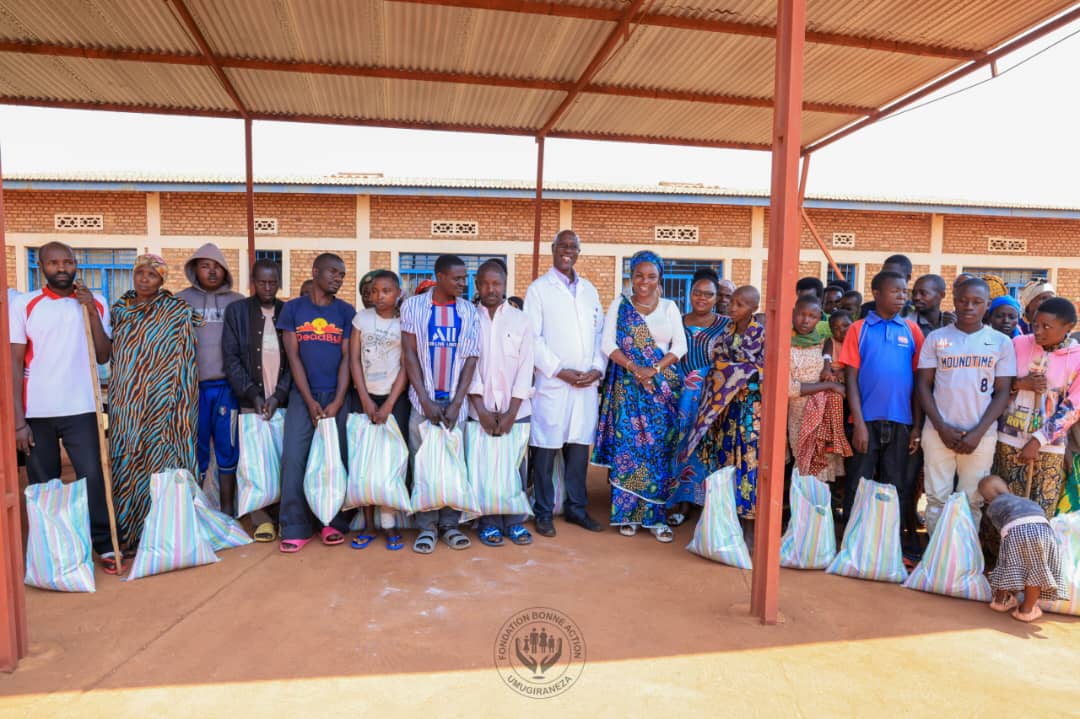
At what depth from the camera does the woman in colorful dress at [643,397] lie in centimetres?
431

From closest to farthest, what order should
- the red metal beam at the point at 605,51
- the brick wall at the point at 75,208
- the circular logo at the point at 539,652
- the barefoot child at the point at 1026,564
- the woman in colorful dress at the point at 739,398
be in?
the circular logo at the point at 539,652
the barefoot child at the point at 1026,564
the woman in colorful dress at the point at 739,398
the red metal beam at the point at 605,51
the brick wall at the point at 75,208

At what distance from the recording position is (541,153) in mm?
7027

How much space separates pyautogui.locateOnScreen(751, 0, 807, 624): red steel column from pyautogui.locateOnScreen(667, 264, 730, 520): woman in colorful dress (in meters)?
1.36

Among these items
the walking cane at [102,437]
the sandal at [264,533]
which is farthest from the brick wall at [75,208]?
the sandal at [264,533]

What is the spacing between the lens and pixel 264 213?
14.3m

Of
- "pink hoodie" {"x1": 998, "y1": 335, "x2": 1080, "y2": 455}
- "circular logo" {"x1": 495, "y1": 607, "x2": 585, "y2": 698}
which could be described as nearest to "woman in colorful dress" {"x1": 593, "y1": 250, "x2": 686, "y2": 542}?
"circular logo" {"x1": 495, "y1": 607, "x2": 585, "y2": 698}

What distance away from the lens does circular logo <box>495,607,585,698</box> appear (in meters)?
2.59

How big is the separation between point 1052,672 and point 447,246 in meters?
13.0

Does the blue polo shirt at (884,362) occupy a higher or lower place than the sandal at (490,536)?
higher

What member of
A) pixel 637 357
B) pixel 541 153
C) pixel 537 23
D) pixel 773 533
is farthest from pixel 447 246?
pixel 773 533

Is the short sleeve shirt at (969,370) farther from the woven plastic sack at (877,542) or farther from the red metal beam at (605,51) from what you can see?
the red metal beam at (605,51)

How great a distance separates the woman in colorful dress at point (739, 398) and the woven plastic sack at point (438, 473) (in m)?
1.54

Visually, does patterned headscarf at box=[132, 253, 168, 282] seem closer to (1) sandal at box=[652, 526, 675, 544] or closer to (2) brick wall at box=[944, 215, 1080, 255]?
(1) sandal at box=[652, 526, 675, 544]

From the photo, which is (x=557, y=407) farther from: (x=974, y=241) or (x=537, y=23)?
(x=974, y=241)
